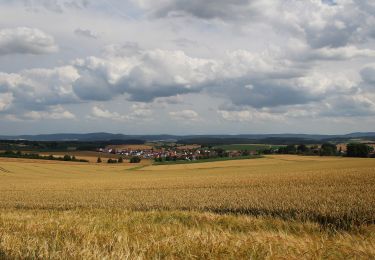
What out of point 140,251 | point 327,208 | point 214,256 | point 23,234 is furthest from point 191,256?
point 327,208

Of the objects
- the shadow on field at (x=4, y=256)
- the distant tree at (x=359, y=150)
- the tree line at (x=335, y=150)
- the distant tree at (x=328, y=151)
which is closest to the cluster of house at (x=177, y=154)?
the tree line at (x=335, y=150)

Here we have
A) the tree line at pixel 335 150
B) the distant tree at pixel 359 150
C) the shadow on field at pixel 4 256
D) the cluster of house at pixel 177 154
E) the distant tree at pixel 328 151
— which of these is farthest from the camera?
the cluster of house at pixel 177 154

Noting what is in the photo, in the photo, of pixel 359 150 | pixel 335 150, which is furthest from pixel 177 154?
pixel 359 150

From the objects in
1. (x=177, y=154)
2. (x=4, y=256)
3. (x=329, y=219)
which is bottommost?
(x=177, y=154)

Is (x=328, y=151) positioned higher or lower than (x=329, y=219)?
lower

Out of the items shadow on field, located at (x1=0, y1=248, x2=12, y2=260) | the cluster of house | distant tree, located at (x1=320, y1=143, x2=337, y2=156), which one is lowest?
the cluster of house

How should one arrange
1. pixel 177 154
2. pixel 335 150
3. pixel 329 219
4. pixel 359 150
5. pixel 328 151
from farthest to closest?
pixel 177 154 → pixel 335 150 → pixel 328 151 → pixel 359 150 → pixel 329 219

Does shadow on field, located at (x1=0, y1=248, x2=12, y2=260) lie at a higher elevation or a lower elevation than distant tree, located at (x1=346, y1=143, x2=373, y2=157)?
higher

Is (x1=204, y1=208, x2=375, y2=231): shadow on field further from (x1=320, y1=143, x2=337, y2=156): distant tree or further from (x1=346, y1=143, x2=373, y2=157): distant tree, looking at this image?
(x1=320, y1=143, x2=337, y2=156): distant tree

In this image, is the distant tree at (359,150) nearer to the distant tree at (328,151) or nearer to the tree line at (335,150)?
the tree line at (335,150)

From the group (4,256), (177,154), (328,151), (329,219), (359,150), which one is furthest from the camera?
(177,154)

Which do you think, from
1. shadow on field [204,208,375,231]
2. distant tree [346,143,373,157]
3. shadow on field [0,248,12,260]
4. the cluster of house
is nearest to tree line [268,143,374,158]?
distant tree [346,143,373,157]

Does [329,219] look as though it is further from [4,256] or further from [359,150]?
[359,150]

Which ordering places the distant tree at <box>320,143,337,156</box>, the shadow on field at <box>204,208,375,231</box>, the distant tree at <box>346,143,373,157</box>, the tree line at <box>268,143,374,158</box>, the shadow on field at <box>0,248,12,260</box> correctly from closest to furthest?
the shadow on field at <box>0,248,12,260</box> < the shadow on field at <box>204,208,375,231</box> < the distant tree at <box>346,143,373,157</box> < the tree line at <box>268,143,374,158</box> < the distant tree at <box>320,143,337,156</box>
